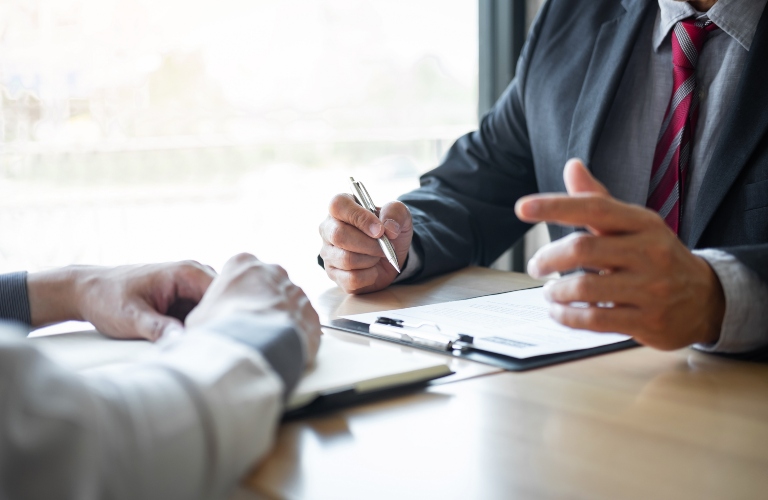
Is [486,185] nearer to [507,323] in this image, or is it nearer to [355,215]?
[355,215]

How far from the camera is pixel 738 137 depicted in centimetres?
123

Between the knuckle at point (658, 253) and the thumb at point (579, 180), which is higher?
the thumb at point (579, 180)

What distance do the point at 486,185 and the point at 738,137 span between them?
627mm

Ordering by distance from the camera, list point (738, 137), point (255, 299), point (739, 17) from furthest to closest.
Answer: point (739, 17)
point (738, 137)
point (255, 299)

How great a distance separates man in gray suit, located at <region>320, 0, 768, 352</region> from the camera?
80cm

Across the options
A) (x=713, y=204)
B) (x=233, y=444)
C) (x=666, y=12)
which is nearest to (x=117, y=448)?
(x=233, y=444)

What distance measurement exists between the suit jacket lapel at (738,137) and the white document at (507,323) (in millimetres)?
324

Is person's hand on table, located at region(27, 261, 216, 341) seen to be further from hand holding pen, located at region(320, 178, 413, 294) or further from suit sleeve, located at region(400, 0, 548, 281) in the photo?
suit sleeve, located at region(400, 0, 548, 281)

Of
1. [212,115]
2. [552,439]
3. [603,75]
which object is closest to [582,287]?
[552,439]

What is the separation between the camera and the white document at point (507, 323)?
0.89 metres

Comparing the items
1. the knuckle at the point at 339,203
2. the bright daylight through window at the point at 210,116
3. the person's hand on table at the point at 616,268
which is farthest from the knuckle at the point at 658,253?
the bright daylight through window at the point at 210,116

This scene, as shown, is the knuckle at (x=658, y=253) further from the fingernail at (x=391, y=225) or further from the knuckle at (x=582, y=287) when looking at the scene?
the fingernail at (x=391, y=225)

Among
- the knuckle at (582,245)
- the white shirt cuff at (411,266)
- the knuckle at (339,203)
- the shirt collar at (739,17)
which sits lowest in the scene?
the white shirt cuff at (411,266)

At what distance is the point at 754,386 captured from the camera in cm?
78
